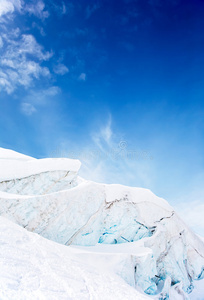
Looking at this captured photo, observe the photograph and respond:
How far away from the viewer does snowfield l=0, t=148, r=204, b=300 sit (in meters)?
2.98

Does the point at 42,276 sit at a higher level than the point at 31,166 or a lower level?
lower

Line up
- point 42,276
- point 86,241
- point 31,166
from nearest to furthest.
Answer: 1. point 42,276
2. point 86,241
3. point 31,166

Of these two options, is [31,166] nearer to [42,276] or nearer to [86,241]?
[86,241]

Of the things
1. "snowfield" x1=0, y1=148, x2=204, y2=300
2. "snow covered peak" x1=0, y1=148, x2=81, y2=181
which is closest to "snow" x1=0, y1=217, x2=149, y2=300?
"snowfield" x1=0, y1=148, x2=204, y2=300

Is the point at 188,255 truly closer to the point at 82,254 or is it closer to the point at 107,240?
the point at 107,240

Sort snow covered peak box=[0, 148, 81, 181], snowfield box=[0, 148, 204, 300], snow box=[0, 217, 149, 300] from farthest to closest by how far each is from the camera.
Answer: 1. snow covered peak box=[0, 148, 81, 181]
2. snowfield box=[0, 148, 204, 300]
3. snow box=[0, 217, 149, 300]

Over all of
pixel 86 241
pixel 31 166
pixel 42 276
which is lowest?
pixel 42 276

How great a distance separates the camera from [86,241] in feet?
25.1

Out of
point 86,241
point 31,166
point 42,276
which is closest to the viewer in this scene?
point 42,276

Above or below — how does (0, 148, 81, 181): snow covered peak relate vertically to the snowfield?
above

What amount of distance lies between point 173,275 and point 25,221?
7.43 meters

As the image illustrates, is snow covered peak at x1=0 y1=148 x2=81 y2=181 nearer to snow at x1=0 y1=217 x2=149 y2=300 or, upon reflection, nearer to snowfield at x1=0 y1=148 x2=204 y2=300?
snowfield at x1=0 y1=148 x2=204 y2=300

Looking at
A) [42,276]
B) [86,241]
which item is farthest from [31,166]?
[42,276]

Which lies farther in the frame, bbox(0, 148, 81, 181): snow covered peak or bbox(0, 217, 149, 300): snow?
bbox(0, 148, 81, 181): snow covered peak
